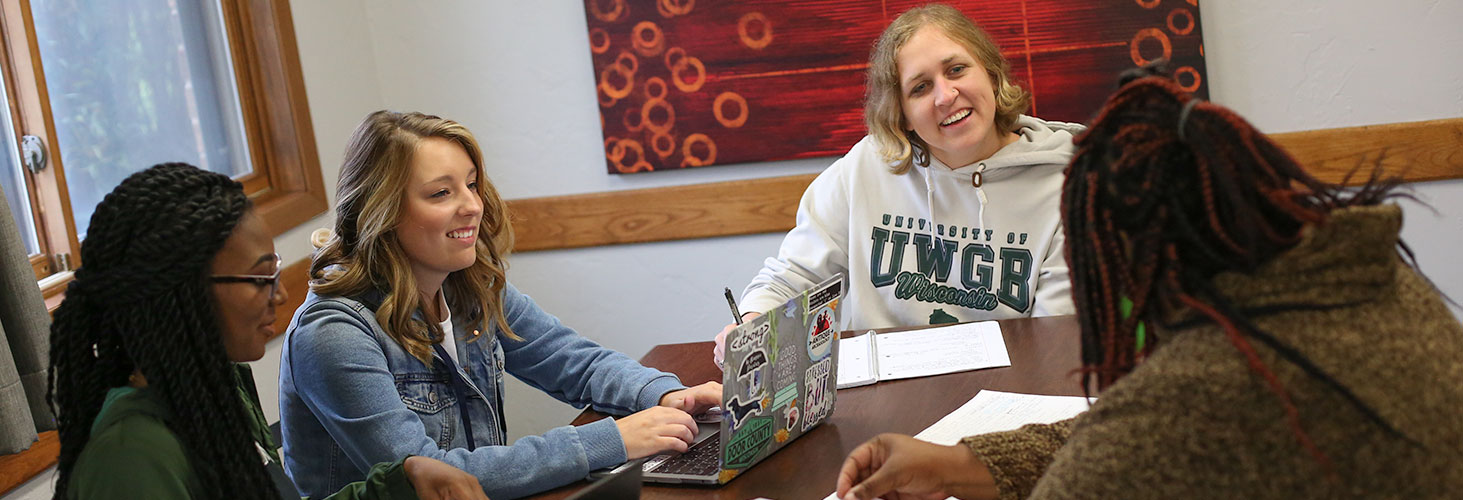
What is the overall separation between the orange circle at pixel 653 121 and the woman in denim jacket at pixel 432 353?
1329mm

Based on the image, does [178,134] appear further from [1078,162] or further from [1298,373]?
[1298,373]

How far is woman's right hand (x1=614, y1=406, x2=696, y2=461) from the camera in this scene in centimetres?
149

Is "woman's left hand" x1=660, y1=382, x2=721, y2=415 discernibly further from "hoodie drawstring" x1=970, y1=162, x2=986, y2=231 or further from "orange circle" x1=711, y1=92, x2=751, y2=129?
"orange circle" x1=711, y1=92, x2=751, y2=129

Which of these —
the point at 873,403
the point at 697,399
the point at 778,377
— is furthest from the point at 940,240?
the point at 778,377

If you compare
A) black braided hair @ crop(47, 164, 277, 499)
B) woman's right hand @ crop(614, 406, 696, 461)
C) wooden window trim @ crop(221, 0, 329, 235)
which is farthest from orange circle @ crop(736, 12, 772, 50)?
black braided hair @ crop(47, 164, 277, 499)

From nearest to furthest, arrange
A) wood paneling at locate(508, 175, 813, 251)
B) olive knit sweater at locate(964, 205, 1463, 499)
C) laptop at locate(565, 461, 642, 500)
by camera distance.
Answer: olive knit sweater at locate(964, 205, 1463, 499)
laptop at locate(565, 461, 642, 500)
wood paneling at locate(508, 175, 813, 251)

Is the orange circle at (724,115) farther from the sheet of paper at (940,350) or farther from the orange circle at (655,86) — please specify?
the sheet of paper at (940,350)

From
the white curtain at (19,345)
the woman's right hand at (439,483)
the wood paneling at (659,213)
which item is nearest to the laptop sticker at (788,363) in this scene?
the woman's right hand at (439,483)

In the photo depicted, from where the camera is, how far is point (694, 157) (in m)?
3.18

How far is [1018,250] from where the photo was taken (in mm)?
2135

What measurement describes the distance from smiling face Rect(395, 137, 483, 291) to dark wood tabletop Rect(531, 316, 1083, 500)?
0.31m

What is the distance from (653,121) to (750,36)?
0.35 m

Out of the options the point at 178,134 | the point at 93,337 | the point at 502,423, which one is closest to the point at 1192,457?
the point at 93,337

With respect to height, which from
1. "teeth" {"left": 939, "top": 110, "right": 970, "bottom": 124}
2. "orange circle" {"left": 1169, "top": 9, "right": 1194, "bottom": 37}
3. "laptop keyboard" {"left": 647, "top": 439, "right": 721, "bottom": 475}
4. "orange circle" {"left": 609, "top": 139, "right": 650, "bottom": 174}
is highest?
"orange circle" {"left": 1169, "top": 9, "right": 1194, "bottom": 37}
